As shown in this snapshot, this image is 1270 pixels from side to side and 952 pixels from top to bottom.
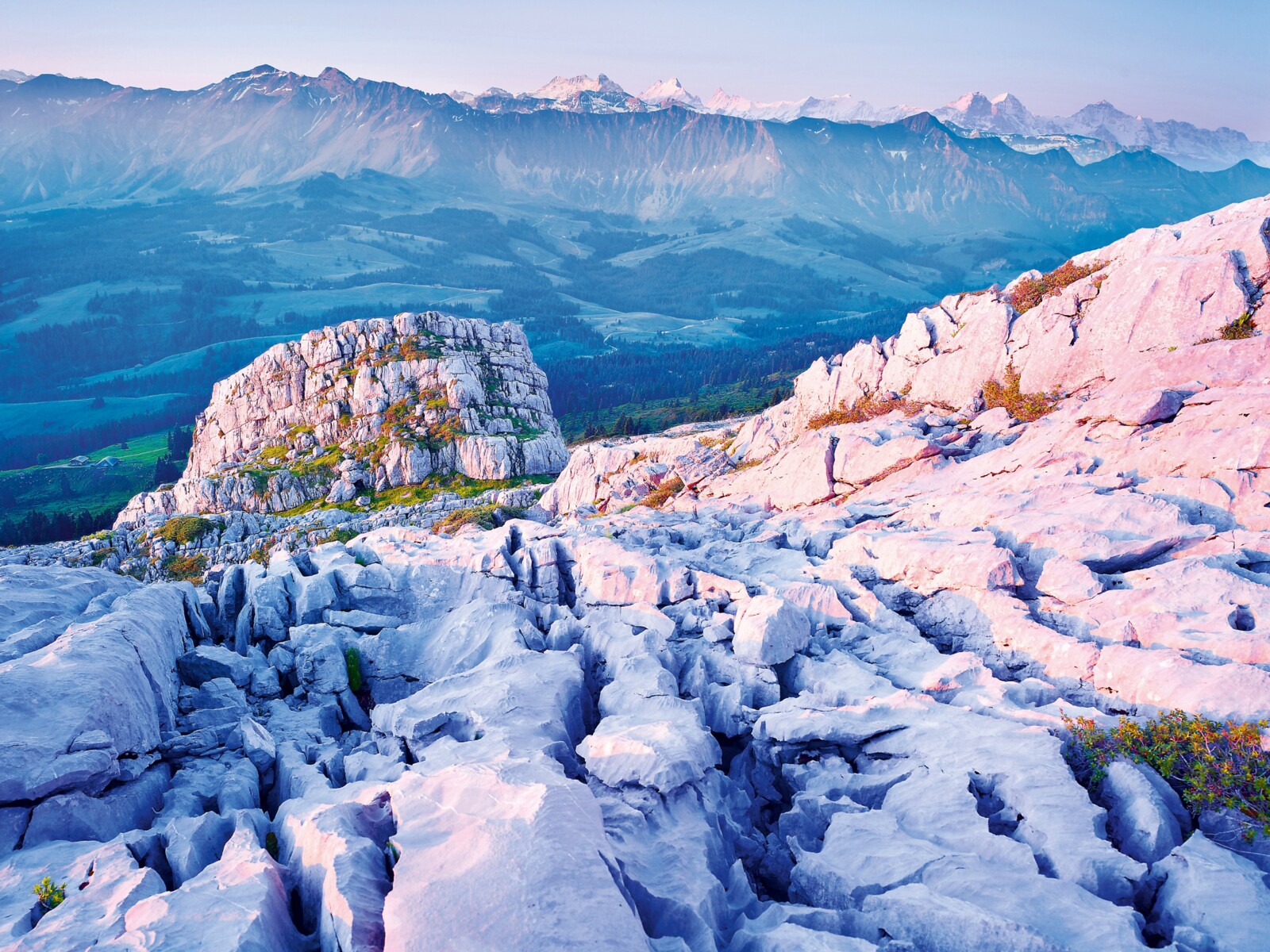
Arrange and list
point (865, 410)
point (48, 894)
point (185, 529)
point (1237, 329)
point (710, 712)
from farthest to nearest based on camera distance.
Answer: point (185, 529) → point (865, 410) → point (1237, 329) → point (710, 712) → point (48, 894)

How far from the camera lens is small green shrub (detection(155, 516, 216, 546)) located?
86.2 m

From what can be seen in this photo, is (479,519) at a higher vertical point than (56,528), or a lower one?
higher

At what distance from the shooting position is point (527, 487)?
93.1 metres

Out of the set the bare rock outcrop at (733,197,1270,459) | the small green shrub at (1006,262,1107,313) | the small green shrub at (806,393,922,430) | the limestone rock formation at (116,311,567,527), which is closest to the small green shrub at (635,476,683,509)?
the bare rock outcrop at (733,197,1270,459)

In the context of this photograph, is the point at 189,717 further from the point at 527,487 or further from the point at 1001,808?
the point at 527,487

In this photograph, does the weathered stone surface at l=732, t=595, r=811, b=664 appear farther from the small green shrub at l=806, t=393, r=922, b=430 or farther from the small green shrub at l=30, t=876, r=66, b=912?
the small green shrub at l=806, t=393, r=922, b=430

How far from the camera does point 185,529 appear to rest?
86750 mm

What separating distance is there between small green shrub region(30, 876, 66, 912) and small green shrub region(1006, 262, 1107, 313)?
206ft

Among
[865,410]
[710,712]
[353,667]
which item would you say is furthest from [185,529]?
[710,712]

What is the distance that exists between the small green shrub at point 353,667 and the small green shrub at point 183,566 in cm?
6153

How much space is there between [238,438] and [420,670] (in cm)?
10006

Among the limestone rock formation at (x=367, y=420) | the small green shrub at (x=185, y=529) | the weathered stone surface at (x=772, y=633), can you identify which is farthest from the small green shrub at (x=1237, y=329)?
the small green shrub at (x=185, y=529)

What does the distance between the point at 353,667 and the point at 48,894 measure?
48.7 feet

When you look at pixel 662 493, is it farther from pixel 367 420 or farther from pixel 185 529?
pixel 185 529
